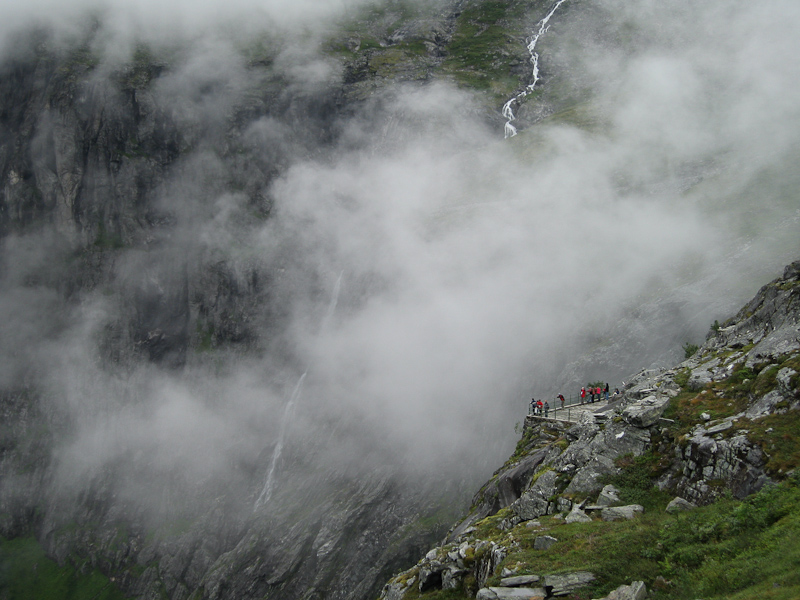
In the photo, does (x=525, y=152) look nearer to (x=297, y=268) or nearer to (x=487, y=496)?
(x=297, y=268)

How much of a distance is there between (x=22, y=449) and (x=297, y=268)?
268 feet

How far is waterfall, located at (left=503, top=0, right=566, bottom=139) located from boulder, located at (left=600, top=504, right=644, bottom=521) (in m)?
127

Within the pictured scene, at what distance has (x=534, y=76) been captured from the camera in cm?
16350

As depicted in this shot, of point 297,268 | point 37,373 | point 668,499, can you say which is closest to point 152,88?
point 297,268

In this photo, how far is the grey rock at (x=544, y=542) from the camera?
17.6m

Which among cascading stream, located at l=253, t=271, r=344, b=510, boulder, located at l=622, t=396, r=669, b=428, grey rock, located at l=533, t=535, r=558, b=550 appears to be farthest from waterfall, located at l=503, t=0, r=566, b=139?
grey rock, located at l=533, t=535, r=558, b=550

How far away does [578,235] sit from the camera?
8050 centimetres

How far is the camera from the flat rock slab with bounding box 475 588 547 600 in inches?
581

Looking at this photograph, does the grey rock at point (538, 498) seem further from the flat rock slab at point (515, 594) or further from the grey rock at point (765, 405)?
the grey rock at point (765, 405)

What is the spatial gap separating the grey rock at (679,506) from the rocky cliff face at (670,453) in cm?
3

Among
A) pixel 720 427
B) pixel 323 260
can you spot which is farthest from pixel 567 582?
pixel 323 260

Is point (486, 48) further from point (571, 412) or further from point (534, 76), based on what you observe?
point (571, 412)

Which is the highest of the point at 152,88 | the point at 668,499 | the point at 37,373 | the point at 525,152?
the point at 152,88

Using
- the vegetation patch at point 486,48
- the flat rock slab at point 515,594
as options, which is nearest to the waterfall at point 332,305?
the vegetation patch at point 486,48
